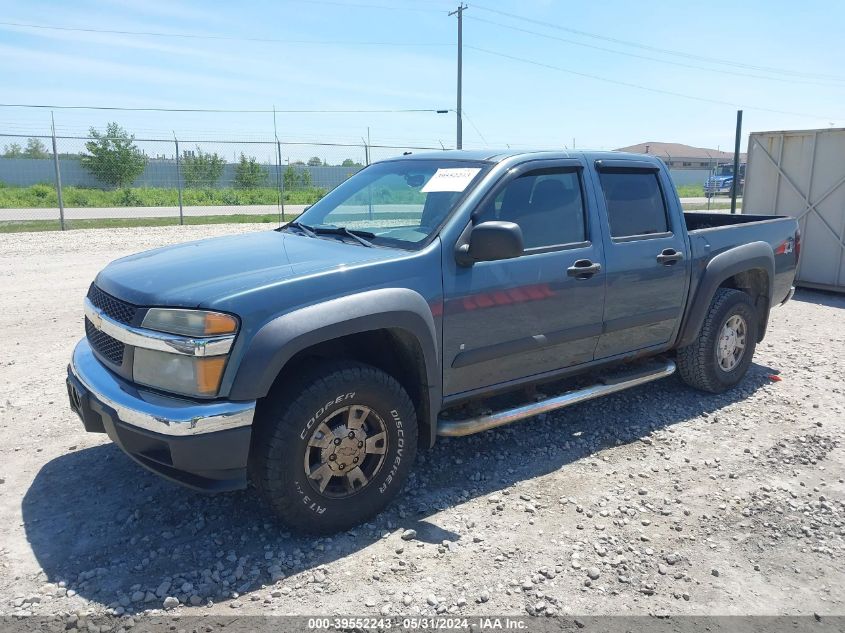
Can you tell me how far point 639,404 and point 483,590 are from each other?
2.79 m

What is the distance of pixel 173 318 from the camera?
300 cm

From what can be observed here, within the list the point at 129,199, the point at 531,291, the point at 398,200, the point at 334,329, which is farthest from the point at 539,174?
the point at 129,199

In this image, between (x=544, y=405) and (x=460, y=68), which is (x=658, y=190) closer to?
(x=544, y=405)

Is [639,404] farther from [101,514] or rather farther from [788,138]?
[788,138]

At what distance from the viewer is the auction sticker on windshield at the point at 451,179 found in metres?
3.91

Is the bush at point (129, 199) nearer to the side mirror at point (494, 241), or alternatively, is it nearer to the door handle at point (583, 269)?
the door handle at point (583, 269)

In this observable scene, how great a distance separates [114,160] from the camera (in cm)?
2314

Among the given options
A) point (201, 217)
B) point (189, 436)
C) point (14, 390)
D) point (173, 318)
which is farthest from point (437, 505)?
point (201, 217)

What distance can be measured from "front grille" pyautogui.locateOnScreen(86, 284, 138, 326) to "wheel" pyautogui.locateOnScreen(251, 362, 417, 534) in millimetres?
760

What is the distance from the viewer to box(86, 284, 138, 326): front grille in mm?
3184

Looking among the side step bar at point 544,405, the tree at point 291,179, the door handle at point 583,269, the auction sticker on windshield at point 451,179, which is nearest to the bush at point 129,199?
the tree at point 291,179

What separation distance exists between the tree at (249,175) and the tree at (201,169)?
3.78ft

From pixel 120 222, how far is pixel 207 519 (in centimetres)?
1691

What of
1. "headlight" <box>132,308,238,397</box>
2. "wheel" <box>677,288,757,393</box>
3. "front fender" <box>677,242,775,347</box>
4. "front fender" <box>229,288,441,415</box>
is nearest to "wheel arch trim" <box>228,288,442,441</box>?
"front fender" <box>229,288,441,415</box>
